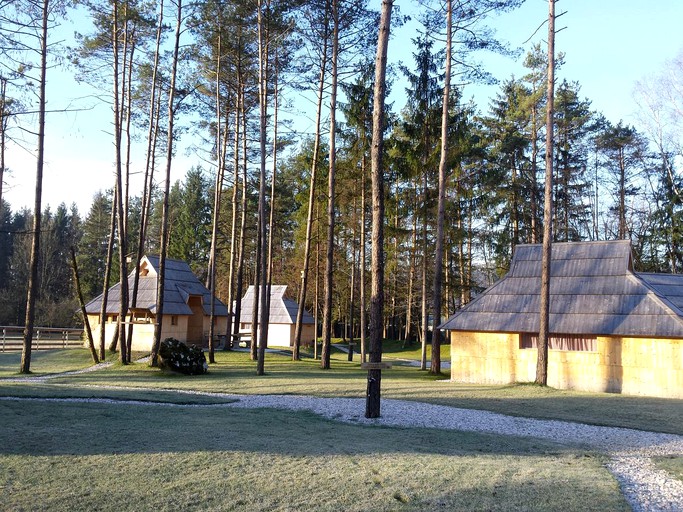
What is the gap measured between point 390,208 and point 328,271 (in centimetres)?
740

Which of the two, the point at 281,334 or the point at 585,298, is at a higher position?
the point at 585,298

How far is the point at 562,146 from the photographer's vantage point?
128ft

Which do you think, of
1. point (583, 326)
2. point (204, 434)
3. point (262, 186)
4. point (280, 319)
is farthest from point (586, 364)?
point (280, 319)

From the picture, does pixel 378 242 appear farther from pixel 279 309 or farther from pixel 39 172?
pixel 279 309

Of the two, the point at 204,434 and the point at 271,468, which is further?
the point at 204,434

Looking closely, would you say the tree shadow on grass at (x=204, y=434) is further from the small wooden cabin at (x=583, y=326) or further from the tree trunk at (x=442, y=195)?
the tree trunk at (x=442, y=195)

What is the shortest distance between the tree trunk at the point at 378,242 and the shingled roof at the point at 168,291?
2212cm

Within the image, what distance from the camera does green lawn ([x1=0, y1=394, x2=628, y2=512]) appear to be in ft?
16.4

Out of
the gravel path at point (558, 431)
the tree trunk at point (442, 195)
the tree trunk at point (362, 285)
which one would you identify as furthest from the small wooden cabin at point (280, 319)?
the gravel path at point (558, 431)

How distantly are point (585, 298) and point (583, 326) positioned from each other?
1426mm

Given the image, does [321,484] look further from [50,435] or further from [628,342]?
[628,342]

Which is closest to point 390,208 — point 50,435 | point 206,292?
point 206,292

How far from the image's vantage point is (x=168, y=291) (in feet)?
109

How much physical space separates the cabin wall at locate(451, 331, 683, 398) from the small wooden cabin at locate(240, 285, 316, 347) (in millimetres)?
24905
